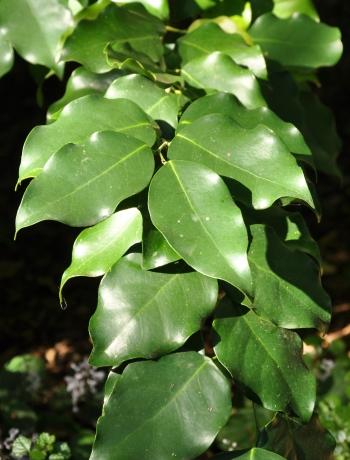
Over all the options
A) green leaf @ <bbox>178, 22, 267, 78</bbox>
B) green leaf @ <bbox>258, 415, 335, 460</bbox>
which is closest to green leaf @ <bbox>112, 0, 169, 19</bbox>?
green leaf @ <bbox>178, 22, 267, 78</bbox>

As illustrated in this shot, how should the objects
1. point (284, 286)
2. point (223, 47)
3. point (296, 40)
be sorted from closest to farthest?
point (284, 286)
point (223, 47)
point (296, 40)

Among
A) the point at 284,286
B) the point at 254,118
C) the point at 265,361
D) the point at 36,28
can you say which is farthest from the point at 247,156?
the point at 36,28

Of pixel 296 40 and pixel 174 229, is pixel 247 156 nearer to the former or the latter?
pixel 174 229

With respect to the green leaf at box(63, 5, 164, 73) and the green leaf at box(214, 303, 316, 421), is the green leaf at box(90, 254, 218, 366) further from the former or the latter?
the green leaf at box(63, 5, 164, 73)

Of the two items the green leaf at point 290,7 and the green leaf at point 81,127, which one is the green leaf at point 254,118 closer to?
the green leaf at point 81,127

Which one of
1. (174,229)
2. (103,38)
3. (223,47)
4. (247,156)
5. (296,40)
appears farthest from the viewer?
(296,40)

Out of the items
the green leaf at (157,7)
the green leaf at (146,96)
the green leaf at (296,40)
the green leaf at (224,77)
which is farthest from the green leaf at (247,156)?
the green leaf at (296,40)
